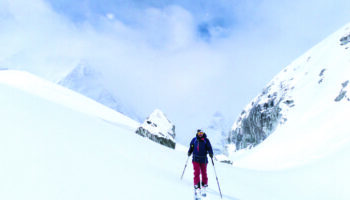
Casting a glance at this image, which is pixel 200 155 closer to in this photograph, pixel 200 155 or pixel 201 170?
pixel 200 155

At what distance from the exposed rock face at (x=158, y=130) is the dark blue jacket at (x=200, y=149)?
2087 centimetres

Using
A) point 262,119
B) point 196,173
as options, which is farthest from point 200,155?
point 262,119

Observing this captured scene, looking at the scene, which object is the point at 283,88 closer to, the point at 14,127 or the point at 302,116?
the point at 302,116

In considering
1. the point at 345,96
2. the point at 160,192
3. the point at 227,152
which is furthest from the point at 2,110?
the point at 227,152

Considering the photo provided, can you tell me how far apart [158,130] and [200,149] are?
22.6 m

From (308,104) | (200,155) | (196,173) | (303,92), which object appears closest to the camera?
(196,173)

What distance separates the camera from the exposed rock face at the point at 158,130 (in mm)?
29763

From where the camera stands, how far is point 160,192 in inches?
259

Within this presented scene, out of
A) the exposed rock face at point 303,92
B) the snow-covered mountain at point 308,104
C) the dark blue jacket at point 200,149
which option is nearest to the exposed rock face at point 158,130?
the snow-covered mountain at point 308,104

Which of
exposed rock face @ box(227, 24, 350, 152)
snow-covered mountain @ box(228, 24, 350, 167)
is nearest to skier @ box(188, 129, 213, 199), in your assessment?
snow-covered mountain @ box(228, 24, 350, 167)

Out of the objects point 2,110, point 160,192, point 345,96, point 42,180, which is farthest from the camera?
point 345,96

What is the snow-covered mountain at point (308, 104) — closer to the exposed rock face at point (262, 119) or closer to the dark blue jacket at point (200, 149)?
the exposed rock face at point (262, 119)

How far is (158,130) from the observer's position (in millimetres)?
30984

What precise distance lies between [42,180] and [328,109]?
55.8m
